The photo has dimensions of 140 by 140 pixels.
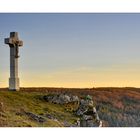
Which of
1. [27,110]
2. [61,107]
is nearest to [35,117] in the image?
[27,110]

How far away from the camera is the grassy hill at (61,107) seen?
1234 cm

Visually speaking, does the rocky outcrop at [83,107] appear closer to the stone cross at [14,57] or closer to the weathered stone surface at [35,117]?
the weathered stone surface at [35,117]

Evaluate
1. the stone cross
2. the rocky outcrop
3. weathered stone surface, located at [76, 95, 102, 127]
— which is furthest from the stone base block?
weathered stone surface, located at [76, 95, 102, 127]

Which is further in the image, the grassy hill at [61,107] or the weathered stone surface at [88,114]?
the weathered stone surface at [88,114]

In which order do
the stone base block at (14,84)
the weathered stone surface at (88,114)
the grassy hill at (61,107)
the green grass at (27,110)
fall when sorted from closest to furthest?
the green grass at (27,110)
the grassy hill at (61,107)
the weathered stone surface at (88,114)
the stone base block at (14,84)

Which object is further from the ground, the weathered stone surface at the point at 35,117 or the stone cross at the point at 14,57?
the stone cross at the point at 14,57

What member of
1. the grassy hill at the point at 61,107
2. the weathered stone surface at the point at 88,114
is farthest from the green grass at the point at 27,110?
the weathered stone surface at the point at 88,114

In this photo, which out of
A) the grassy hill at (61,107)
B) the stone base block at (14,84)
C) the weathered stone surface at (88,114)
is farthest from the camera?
the stone base block at (14,84)

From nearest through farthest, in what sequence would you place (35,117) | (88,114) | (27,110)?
(35,117) → (27,110) → (88,114)

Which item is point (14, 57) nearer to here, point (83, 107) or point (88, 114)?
point (83, 107)

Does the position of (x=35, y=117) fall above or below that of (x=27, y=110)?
below

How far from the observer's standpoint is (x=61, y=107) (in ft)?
41.4
